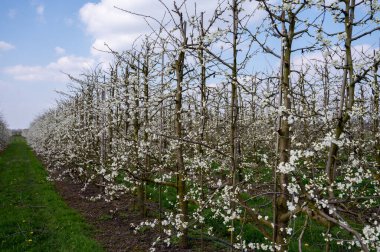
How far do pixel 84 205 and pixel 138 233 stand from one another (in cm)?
444

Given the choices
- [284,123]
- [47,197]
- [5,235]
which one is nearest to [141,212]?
[5,235]

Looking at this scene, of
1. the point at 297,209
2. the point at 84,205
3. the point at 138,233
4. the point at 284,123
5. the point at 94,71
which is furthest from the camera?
the point at 94,71

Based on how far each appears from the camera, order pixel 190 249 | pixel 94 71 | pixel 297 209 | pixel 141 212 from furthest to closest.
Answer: pixel 94 71
pixel 141 212
pixel 190 249
pixel 297 209

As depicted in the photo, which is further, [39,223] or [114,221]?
[114,221]

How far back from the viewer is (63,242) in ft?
26.2

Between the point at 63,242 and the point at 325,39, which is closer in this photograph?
the point at 325,39

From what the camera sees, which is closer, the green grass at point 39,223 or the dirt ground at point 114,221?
the green grass at point 39,223

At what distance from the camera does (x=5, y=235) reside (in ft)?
27.8

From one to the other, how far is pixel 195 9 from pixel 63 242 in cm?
597

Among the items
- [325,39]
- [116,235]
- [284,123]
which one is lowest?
[116,235]

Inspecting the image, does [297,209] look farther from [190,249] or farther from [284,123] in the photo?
[190,249]

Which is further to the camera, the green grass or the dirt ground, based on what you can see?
the dirt ground

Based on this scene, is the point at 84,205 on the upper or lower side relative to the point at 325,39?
lower

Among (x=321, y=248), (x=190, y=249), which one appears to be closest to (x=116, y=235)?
(x=190, y=249)
